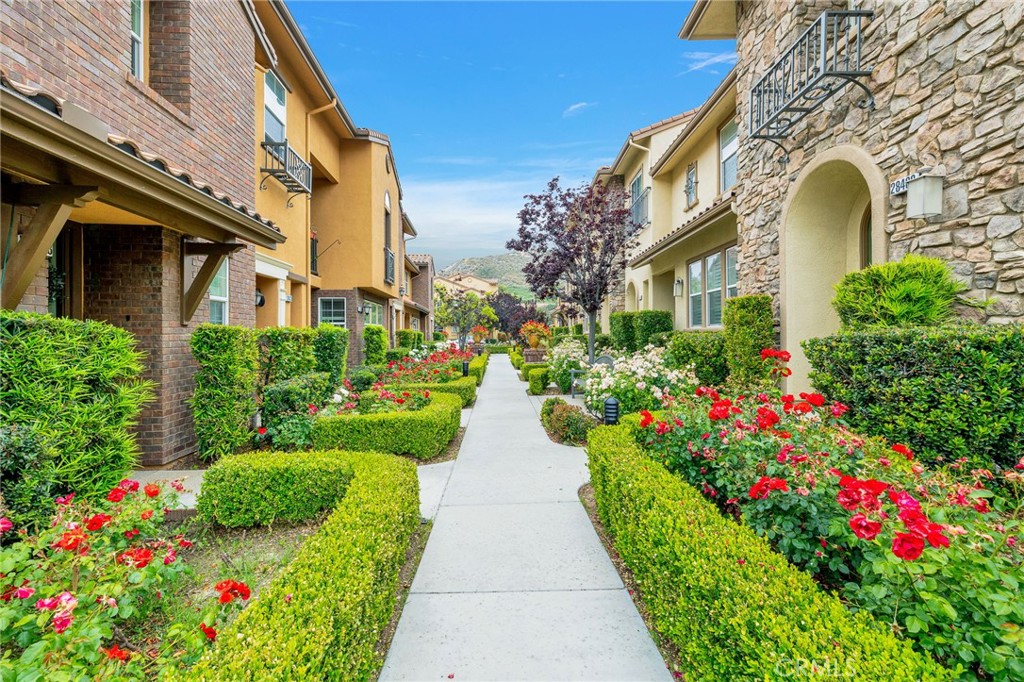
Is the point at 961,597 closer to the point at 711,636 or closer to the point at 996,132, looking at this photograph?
the point at 711,636

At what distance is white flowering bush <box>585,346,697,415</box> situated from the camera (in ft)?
23.8

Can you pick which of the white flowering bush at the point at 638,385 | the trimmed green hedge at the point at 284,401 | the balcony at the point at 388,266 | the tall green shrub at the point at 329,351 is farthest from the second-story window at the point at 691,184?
the trimmed green hedge at the point at 284,401

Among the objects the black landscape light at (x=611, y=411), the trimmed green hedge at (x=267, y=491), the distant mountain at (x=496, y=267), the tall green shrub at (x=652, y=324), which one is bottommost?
the trimmed green hedge at (x=267, y=491)

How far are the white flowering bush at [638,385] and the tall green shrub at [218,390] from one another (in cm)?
526

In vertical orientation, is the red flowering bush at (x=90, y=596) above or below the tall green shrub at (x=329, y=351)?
below

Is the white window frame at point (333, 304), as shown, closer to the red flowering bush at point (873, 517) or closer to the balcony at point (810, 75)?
the balcony at point (810, 75)

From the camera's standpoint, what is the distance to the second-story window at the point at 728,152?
11.1m

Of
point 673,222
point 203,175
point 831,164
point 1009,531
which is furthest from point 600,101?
point 1009,531

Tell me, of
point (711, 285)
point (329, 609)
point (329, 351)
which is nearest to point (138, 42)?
point (329, 351)

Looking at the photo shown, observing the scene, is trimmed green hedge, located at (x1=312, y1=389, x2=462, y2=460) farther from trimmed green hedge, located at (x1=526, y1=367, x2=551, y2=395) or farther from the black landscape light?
trimmed green hedge, located at (x1=526, y1=367, x2=551, y2=395)

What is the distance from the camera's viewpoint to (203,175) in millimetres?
6992

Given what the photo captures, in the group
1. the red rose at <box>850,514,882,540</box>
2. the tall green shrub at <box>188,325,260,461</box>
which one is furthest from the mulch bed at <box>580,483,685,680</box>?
the tall green shrub at <box>188,325,260,461</box>

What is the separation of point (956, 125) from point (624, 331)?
11.1 meters

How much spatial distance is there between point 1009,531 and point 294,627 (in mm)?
3283
